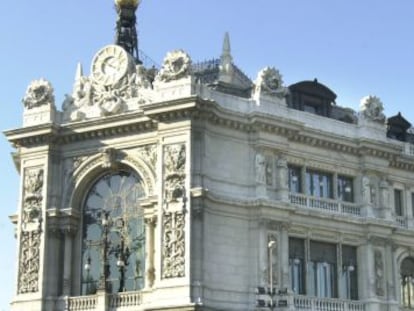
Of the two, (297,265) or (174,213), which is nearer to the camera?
(174,213)

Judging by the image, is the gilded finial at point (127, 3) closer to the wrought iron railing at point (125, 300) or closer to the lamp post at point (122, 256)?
the lamp post at point (122, 256)

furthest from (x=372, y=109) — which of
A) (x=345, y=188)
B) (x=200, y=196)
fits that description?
(x=200, y=196)

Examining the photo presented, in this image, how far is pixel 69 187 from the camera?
2105 inches

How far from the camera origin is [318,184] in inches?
2167

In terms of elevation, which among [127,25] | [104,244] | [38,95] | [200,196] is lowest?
[104,244]

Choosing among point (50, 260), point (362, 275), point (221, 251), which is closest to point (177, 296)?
point (221, 251)

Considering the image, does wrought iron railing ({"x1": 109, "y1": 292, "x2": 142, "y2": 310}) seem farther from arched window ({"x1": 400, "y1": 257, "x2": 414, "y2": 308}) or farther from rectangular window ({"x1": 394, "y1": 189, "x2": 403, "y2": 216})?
rectangular window ({"x1": 394, "y1": 189, "x2": 403, "y2": 216})

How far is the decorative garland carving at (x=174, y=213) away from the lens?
48.6m

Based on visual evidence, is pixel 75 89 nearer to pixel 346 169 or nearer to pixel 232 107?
pixel 232 107

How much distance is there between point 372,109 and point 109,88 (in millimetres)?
14581

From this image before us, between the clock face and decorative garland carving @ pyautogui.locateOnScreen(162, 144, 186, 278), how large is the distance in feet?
19.1

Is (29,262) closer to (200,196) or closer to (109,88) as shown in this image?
(109,88)

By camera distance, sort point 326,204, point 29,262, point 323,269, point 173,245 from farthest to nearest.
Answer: point 326,204
point 323,269
point 29,262
point 173,245

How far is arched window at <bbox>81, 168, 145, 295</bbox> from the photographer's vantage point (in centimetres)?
5169
